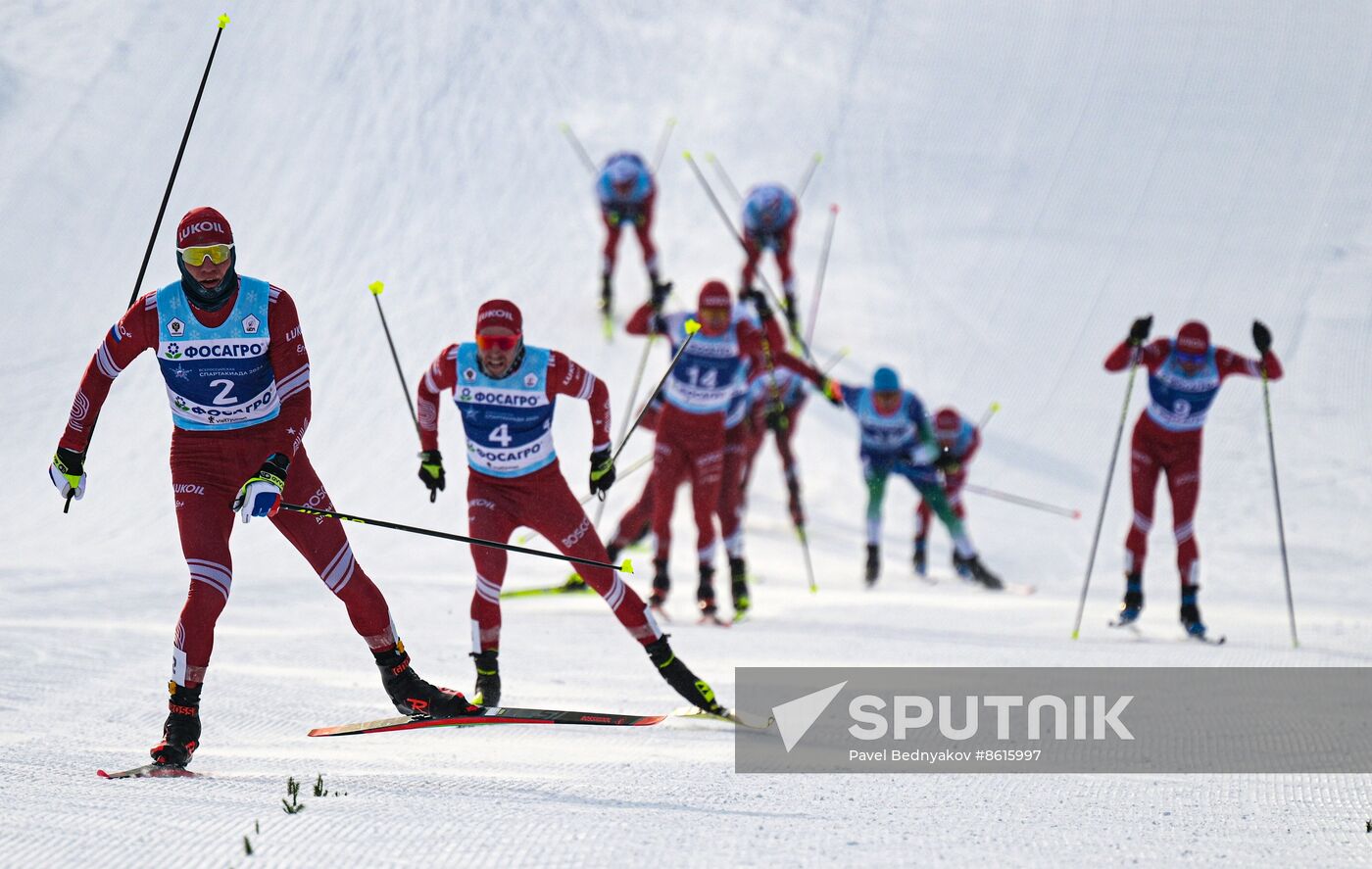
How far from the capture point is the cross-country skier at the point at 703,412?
26.4ft

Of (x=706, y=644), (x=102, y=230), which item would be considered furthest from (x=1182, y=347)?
(x=102, y=230)

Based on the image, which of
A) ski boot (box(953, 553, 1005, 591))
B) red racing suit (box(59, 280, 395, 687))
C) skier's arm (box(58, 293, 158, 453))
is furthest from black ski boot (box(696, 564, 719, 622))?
skier's arm (box(58, 293, 158, 453))

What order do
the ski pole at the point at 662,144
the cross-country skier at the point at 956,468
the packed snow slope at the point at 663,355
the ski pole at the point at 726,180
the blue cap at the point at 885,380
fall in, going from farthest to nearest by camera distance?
the ski pole at the point at 662,144, the ski pole at the point at 726,180, the cross-country skier at the point at 956,468, the blue cap at the point at 885,380, the packed snow slope at the point at 663,355

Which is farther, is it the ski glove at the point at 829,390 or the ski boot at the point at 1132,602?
the ski glove at the point at 829,390

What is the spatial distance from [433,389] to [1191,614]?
4.34m

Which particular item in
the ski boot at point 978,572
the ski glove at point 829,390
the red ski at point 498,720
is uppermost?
the ski glove at point 829,390

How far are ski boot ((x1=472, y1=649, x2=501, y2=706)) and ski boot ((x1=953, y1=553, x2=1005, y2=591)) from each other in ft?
18.8

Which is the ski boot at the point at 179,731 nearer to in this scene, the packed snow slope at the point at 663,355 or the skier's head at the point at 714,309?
the packed snow slope at the point at 663,355

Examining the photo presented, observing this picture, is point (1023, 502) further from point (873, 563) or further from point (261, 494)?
point (261, 494)

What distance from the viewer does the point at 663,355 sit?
14.4m

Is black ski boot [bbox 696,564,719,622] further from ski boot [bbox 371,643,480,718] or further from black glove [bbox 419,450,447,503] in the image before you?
ski boot [bbox 371,643,480,718]

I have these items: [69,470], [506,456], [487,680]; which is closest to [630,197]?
[506,456]

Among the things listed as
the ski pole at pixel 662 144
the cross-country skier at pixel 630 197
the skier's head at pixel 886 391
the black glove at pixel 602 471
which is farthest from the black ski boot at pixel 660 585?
the ski pole at pixel 662 144

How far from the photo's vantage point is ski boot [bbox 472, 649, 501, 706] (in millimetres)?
5355
